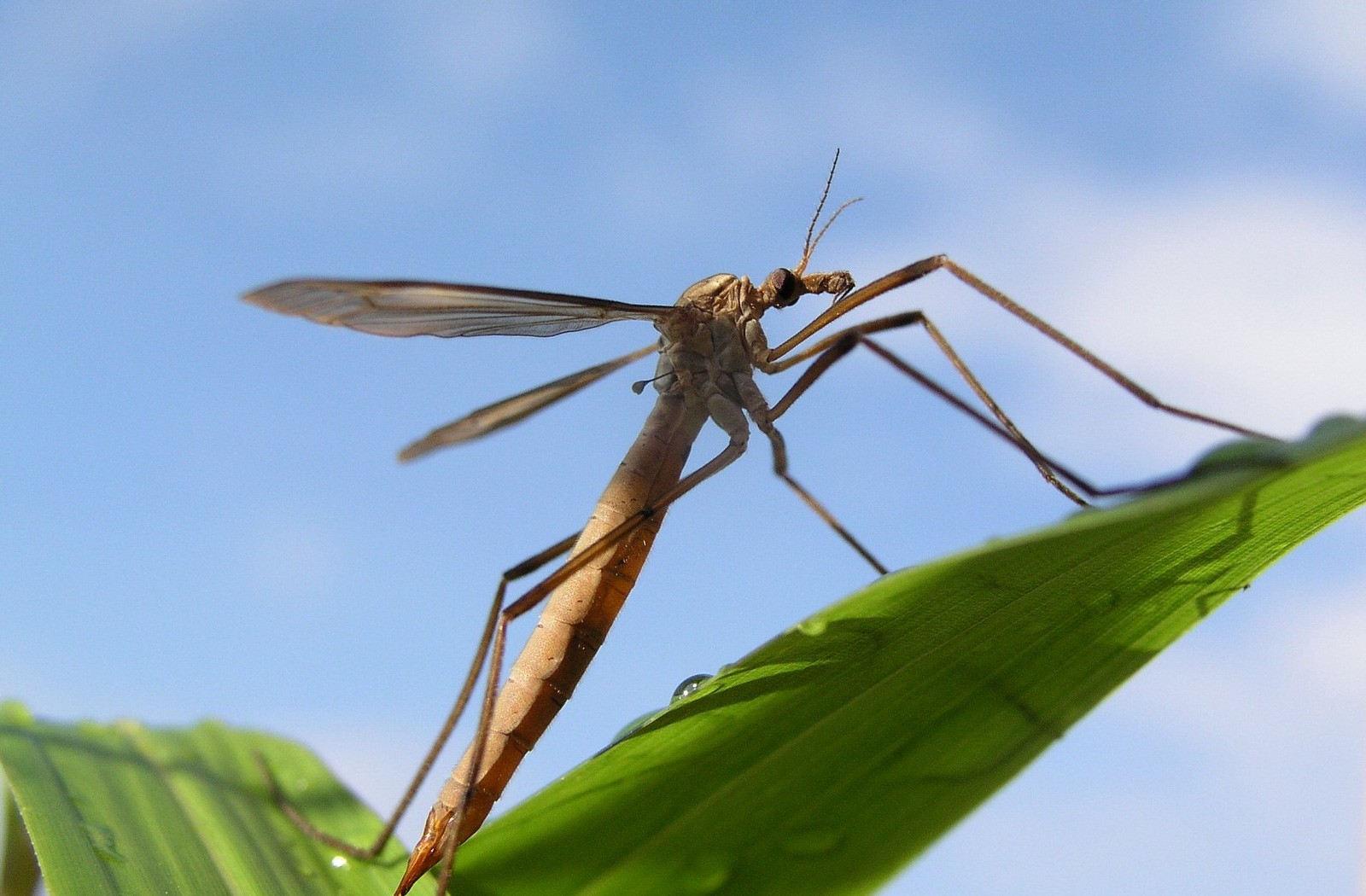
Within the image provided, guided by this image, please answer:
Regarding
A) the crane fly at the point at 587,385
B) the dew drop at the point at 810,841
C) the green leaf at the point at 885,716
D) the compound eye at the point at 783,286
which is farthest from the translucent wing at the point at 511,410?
the dew drop at the point at 810,841

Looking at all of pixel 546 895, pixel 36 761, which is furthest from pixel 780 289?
pixel 36 761

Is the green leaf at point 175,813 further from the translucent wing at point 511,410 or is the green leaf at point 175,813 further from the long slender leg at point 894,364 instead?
the long slender leg at point 894,364

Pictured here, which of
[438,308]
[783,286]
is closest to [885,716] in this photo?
[438,308]

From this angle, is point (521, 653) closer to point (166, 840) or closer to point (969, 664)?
point (166, 840)

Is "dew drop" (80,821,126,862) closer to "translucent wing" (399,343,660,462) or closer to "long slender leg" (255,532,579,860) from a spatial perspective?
"long slender leg" (255,532,579,860)

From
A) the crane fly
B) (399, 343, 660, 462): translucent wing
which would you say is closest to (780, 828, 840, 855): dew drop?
the crane fly
